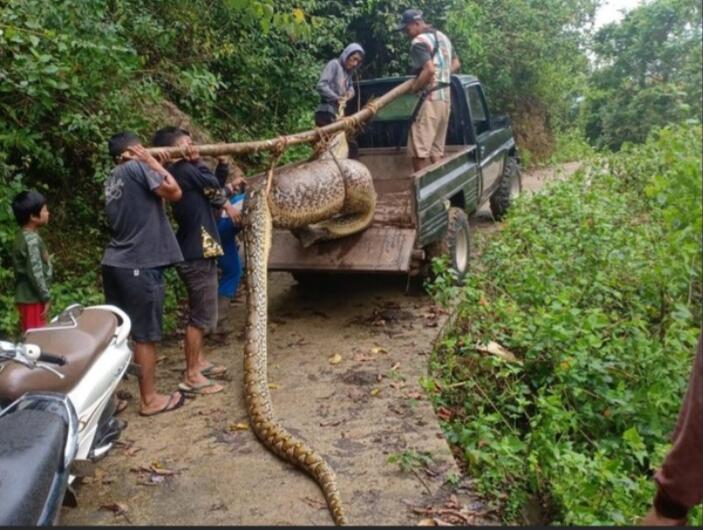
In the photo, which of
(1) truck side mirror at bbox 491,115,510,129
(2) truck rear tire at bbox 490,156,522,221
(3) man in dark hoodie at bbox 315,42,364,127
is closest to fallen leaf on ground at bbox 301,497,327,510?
(3) man in dark hoodie at bbox 315,42,364,127

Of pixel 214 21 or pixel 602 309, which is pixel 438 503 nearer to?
pixel 602 309

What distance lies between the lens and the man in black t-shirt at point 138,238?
447cm

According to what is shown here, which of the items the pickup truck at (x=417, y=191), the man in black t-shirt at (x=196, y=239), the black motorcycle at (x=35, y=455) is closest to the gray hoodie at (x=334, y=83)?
the pickup truck at (x=417, y=191)

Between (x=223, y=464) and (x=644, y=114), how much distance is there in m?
2.93

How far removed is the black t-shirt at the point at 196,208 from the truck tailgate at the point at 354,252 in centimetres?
124

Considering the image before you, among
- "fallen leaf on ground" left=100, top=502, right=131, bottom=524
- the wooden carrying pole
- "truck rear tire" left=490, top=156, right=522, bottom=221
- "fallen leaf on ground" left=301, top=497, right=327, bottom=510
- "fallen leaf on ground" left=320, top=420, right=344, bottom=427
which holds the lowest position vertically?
"truck rear tire" left=490, top=156, right=522, bottom=221

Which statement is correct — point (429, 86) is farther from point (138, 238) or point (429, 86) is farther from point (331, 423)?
point (331, 423)

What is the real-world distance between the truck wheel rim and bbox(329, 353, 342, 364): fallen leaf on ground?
75.2 inches

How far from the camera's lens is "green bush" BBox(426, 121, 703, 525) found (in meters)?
2.49

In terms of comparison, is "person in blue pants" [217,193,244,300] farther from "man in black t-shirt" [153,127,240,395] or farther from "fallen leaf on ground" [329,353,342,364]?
"fallen leaf on ground" [329,353,342,364]

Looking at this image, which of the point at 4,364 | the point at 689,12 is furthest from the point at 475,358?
the point at 689,12

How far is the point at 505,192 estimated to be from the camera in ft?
31.4

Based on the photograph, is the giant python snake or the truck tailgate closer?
the giant python snake

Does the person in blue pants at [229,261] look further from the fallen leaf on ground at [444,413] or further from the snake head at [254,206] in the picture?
the fallen leaf on ground at [444,413]
